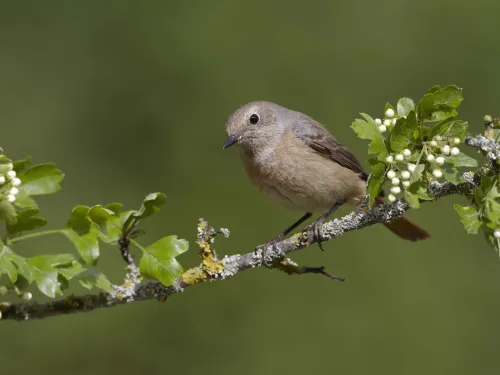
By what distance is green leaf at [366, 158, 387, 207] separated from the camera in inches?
91.5

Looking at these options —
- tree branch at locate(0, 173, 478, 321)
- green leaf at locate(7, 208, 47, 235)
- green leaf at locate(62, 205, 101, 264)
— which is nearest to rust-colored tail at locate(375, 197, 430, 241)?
tree branch at locate(0, 173, 478, 321)

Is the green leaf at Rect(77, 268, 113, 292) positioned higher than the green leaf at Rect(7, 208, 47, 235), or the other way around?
the green leaf at Rect(7, 208, 47, 235)

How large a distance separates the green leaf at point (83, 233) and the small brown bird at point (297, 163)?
5.24ft

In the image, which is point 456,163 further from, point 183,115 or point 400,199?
point 183,115

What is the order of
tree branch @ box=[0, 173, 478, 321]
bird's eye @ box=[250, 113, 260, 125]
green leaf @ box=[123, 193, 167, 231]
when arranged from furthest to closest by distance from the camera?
1. bird's eye @ box=[250, 113, 260, 125]
2. tree branch @ box=[0, 173, 478, 321]
3. green leaf @ box=[123, 193, 167, 231]

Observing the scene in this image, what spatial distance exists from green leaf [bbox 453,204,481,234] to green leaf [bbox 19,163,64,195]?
4.71 ft

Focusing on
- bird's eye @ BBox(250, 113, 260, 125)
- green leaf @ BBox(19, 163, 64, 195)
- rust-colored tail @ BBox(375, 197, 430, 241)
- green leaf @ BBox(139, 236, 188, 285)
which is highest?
green leaf @ BBox(19, 163, 64, 195)

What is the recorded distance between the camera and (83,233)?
2.55 m

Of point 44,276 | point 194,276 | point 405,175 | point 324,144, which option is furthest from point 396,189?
point 324,144

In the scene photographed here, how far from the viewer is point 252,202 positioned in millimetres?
5949

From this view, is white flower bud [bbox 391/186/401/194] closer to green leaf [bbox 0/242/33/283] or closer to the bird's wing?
green leaf [bbox 0/242/33/283]

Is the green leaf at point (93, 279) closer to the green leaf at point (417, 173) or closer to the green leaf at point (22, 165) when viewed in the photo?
the green leaf at point (22, 165)

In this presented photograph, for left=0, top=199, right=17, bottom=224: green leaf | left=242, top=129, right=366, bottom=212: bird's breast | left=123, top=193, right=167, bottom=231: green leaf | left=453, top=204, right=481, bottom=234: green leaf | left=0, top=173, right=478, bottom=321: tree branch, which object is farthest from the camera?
left=242, top=129, right=366, bottom=212: bird's breast

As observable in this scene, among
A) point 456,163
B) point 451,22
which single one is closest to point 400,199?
point 456,163
